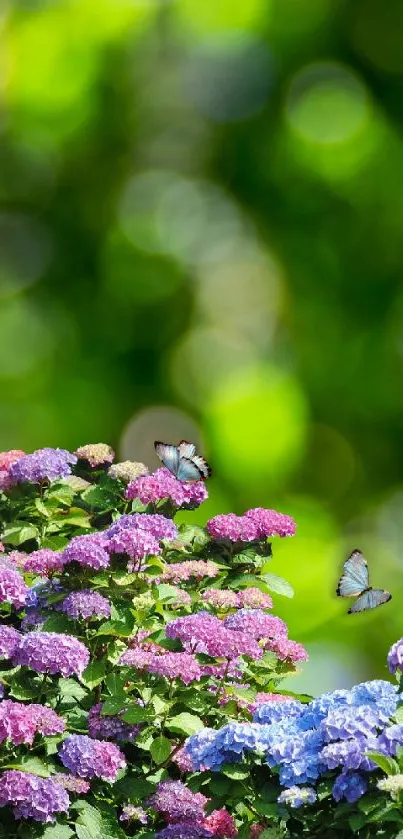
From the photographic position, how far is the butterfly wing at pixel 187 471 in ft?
14.7

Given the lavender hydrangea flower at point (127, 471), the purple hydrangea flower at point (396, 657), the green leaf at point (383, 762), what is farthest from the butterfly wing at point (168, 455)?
the green leaf at point (383, 762)

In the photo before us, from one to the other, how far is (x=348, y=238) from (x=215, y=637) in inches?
41.2

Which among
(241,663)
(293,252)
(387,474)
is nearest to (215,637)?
(241,663)

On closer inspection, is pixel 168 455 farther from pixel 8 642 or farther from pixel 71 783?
pixel 71 783

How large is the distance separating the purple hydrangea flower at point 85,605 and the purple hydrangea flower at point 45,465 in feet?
2.82

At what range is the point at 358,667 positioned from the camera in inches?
173

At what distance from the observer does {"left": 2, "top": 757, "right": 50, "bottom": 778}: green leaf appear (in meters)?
3.52

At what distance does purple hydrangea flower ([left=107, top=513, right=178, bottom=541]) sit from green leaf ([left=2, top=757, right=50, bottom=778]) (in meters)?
0.62

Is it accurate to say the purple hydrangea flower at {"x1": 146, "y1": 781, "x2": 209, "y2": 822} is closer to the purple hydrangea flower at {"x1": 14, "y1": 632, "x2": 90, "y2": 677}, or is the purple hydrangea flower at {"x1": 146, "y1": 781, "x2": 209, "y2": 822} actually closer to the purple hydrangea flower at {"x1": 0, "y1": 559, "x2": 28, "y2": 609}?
the purple hydrangea flower at {"x1": 14, "y1": 632, "x2": 90, "y2": 677}

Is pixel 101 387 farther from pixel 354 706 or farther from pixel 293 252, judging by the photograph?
pixel 354 706

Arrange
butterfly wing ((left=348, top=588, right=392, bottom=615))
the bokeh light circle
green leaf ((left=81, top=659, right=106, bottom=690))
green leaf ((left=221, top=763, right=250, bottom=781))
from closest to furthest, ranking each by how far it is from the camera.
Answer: green leaf ((left=221, top=763, right=250, bottom=781)) → the bokeh light circle → green leaf ((left=81, top=659, right=106, bottom=690)) → butterfly wing ((left=348, top=588, right=392, bottom=615))

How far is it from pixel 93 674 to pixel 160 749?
27cm

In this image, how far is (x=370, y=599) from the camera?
4.09 metres

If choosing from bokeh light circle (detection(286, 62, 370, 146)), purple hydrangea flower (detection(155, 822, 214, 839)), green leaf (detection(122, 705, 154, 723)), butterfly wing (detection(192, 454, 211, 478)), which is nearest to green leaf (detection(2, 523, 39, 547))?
butterfly wing (detection(192, 454, 211, 478))
